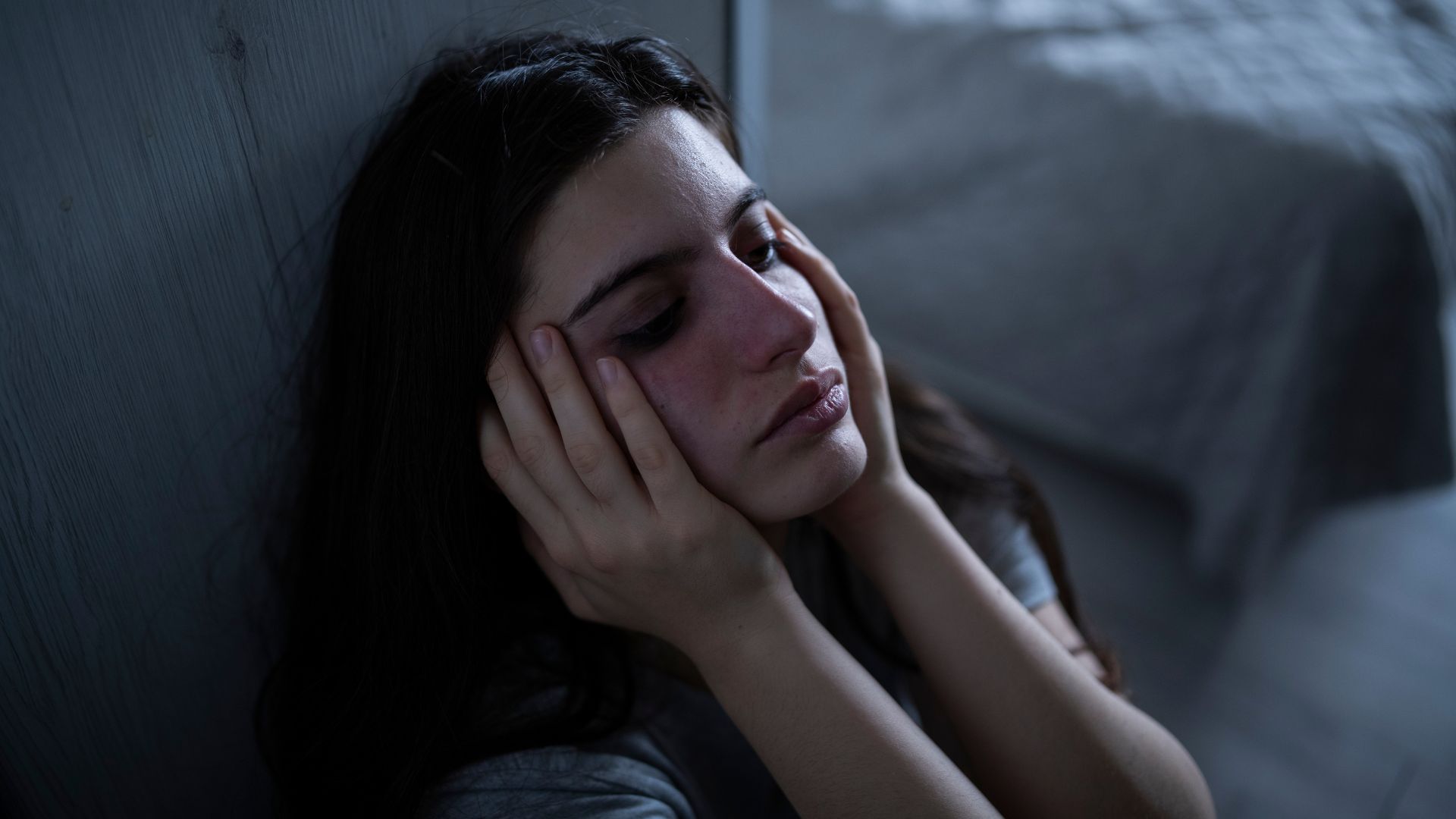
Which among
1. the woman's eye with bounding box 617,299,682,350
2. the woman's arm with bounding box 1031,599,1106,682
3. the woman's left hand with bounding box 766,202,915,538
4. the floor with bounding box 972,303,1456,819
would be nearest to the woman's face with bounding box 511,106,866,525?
the woman's eye with bounding box 617,299,682,350

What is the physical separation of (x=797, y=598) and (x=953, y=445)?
1.27ft

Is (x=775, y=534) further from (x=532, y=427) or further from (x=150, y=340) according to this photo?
(x=150, y=340)

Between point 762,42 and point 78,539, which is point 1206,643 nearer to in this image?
point 762,42

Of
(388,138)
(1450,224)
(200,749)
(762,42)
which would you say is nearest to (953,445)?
(762,42)

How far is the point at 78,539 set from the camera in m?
0.67

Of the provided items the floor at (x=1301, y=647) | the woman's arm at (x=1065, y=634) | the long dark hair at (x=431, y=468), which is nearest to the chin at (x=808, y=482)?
the long dark hair at (x=431, y=468)

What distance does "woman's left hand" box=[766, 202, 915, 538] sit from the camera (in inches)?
34.4

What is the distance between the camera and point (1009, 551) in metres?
1.01

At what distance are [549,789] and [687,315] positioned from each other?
390mm

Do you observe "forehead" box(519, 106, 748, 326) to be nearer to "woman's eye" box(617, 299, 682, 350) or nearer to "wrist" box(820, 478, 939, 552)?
"woman's eye" box(617, 299, 682, 350)

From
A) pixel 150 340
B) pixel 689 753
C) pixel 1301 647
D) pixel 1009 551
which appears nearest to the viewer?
pixel 150 340

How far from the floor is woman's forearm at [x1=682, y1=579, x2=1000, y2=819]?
0.96 meters

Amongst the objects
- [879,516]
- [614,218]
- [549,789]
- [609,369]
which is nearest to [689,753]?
[549,789]

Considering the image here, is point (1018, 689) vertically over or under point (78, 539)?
under
